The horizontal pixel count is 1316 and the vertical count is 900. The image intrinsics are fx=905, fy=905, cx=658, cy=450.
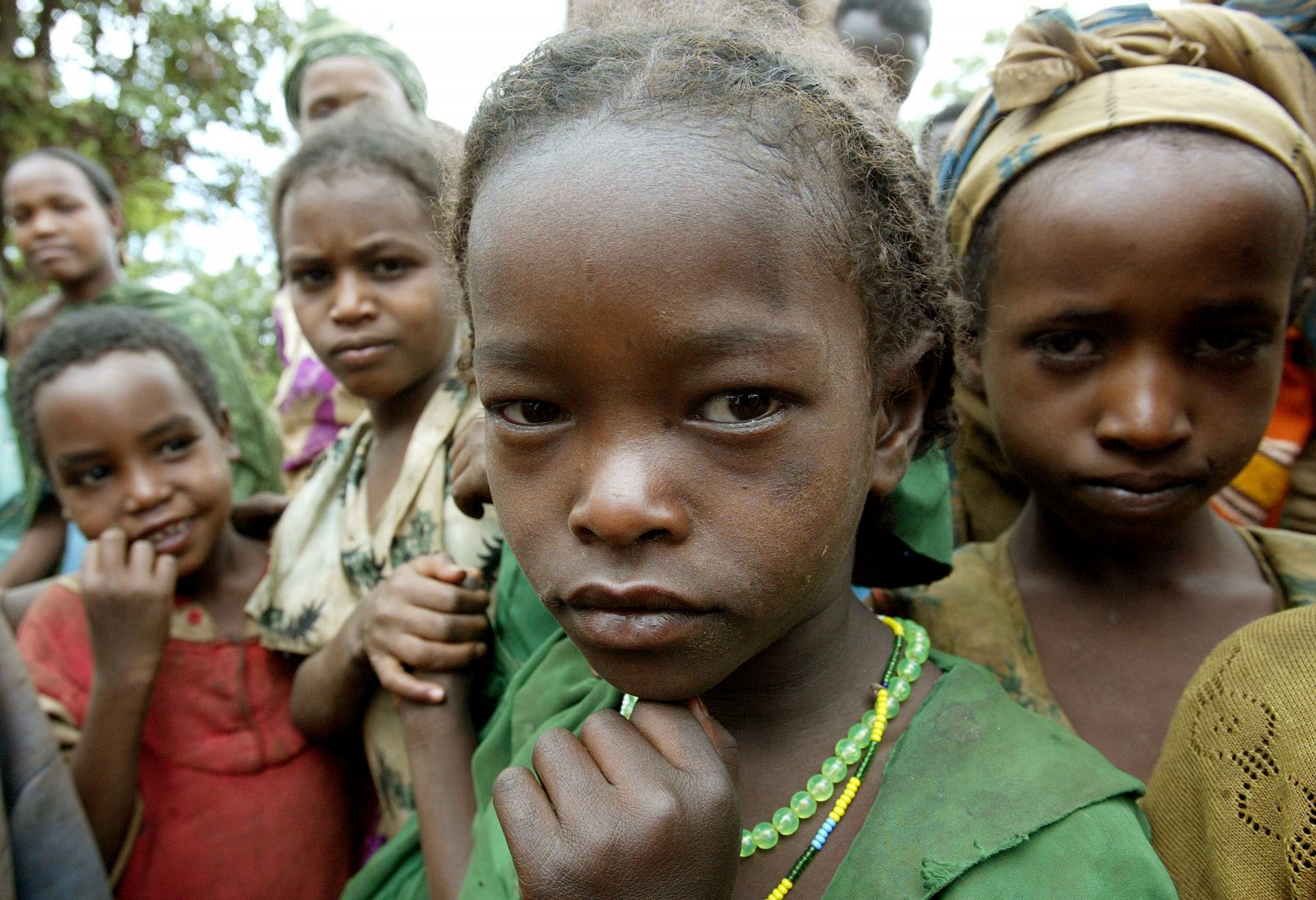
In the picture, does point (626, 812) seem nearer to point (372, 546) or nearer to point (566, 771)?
point (566, 771)

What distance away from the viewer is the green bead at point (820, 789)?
1.12 metres

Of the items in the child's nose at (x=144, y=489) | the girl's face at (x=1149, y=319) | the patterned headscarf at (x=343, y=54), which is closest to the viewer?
the girl's face at (x=1149, y=319)

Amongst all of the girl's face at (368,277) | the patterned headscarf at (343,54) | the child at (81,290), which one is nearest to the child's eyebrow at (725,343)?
the girl's face at (368,277)

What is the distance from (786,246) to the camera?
95 centimetres

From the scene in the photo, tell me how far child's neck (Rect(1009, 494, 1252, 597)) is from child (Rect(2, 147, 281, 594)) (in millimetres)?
2527

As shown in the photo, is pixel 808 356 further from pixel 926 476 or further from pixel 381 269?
pixel 381 269

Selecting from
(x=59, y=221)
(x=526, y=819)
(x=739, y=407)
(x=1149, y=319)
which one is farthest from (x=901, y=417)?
(x=59, y=221)

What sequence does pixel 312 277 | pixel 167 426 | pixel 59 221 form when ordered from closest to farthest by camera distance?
pixel 312 277 → pixel 167 426 → pixel 59 221

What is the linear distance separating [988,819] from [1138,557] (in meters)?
0.81

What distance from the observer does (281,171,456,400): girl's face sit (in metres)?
1.91

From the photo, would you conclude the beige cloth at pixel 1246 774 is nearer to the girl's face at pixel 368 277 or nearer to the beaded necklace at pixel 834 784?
the beaded necklace at pixel 834 784

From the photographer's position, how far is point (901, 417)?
1.20 metres

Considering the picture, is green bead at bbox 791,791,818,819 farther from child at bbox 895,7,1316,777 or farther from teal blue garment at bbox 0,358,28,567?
teal blue garment at bbox 0,358,28,567

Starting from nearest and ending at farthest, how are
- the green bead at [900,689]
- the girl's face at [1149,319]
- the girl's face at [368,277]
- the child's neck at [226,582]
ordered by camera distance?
1. the green bead at [900,689]
2. the girl's face at [1149,319]
3. the girl's face at [368,277]
4. the child's neck at [226,582]
